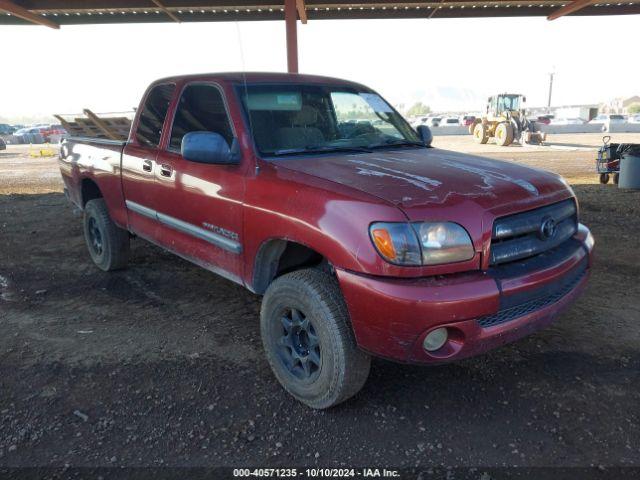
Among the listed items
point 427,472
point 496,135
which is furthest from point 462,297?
point 496,135

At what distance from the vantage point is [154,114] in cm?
400

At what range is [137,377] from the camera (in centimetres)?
310

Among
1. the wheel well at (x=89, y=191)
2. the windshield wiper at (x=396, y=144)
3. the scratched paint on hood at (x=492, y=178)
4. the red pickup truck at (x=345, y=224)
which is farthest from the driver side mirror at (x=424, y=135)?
the wheel well at (x=89, y=191)

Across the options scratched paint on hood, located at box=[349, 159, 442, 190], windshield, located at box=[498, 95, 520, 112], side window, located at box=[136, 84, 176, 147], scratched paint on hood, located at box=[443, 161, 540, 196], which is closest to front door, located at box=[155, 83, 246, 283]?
side window, located at box=[136, 84, 176, 147]

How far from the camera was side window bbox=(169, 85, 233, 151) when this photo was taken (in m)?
3.30

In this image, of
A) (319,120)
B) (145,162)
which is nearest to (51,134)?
(145,162)

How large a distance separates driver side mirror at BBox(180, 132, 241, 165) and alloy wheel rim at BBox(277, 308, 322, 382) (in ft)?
3.28

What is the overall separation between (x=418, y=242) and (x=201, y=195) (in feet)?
5.46

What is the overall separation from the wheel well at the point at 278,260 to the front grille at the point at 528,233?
0.97 m

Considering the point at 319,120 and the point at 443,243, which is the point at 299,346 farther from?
the point at 319,120

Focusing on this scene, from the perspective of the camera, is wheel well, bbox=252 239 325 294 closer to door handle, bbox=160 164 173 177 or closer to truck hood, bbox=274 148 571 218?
truck hood, bbox=274 148 571 218

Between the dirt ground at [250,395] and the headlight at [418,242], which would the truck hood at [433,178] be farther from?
the dirt ground at [250,395]

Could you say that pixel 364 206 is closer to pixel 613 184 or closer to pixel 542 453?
pixel 542 453

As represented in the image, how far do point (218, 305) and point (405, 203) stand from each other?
8.13 ft
